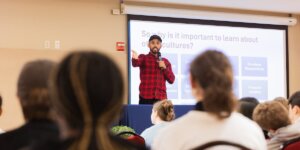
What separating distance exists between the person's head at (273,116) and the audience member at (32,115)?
1397 mm

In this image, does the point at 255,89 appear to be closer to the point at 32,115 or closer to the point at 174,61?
the point at 174,61

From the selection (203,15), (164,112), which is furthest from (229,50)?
(164,112)

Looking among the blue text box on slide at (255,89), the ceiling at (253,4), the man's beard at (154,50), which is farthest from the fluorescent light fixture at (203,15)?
the blue text box on slide at (255,89)

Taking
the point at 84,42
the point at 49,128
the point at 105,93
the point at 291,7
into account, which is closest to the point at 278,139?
the point at 49,128

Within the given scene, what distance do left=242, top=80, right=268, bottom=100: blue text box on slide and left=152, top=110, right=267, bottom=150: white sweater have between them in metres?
6.48

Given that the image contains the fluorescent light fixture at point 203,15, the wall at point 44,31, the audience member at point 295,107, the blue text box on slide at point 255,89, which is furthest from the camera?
the blue text box on slide at point 255,89

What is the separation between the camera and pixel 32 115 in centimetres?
129

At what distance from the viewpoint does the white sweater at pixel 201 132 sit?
4.49 ft

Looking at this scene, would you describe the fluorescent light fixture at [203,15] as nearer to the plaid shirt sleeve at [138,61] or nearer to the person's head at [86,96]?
the plaid shirt sleeve at [138,61]

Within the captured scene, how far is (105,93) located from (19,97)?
44cm

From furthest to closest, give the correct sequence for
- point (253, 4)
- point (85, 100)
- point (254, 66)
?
1. point (254, 66)
2. point (253, 4)
3. point (85, 100)

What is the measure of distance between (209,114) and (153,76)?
5120 mm

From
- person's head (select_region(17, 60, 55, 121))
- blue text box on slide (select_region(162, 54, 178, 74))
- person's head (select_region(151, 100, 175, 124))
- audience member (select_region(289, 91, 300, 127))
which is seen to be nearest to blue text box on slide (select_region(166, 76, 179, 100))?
blue text box on slide (select_region(162, 54, 178, 74))

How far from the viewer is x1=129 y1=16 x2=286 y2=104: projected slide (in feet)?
22.8
